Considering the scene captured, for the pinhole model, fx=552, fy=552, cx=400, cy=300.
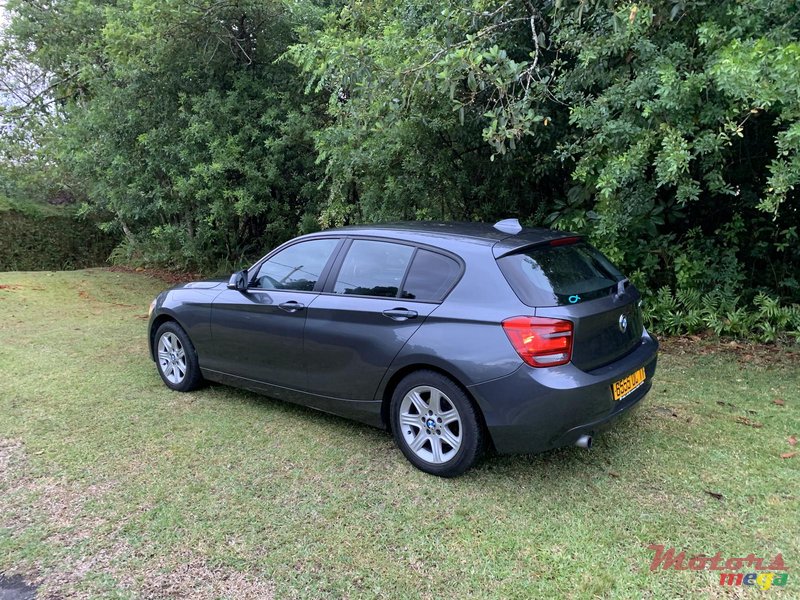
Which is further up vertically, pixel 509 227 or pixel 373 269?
pixel 509 227

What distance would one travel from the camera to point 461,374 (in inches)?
126

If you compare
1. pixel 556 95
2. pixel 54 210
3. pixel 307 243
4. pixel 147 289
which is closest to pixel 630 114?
pixel 556 95

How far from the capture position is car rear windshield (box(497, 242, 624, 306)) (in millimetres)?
3207

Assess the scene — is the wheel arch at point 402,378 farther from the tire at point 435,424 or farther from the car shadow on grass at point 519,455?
the car shadow on grass at point 519,455

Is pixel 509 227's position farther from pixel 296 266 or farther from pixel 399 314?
pixel 296 266

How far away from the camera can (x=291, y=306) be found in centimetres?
407

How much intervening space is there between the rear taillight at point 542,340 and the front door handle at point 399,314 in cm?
67

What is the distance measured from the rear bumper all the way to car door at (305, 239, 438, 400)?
2.23 ft

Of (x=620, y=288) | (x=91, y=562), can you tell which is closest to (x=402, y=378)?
(x=620, y=288)

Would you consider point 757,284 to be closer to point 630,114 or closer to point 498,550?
point 630,114

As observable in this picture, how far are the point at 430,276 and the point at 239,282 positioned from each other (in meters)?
1.76

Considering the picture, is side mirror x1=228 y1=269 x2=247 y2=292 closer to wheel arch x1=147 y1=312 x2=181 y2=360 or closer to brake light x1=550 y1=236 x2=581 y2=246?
wheel arch x1=147 y1=312 x2=181 y2=360

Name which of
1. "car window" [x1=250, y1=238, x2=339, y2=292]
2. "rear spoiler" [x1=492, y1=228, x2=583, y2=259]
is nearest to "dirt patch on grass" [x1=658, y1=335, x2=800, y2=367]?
"rear spoiler" [x1=492, y1=228, x2=583, y2=259]

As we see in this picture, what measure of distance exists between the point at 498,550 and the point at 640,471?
4.09 feet
